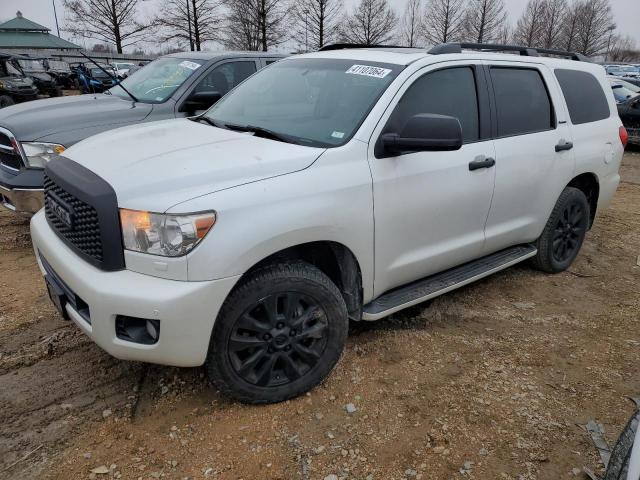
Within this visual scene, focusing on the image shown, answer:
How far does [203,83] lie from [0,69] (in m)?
15.4

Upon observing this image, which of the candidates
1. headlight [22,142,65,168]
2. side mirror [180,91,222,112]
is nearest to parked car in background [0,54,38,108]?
side mirror [180,91,222,112]

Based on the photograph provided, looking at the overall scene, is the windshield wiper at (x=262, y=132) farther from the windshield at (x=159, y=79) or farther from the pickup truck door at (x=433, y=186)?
the windshield at (x=159, y=79)

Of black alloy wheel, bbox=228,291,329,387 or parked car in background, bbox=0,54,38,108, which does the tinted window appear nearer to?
black alloy wheel, bbox=228,291,329,387

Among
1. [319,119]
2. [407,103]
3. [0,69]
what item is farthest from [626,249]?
[0,69]

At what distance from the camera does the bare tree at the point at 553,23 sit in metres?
45.0

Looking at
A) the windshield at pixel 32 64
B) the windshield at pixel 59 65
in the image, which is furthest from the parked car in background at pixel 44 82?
the windshield at pixel 59 65

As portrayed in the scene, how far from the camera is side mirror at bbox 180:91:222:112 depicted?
5.35 meters

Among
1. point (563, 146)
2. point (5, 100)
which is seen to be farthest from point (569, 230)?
point (5, 100)

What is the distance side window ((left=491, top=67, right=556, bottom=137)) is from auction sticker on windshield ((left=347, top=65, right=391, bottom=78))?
38.6 inches

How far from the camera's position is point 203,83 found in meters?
5.66

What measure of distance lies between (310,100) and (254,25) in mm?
30747

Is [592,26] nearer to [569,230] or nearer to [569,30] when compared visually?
[569,30]

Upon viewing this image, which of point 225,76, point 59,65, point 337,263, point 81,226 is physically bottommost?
point 59,65

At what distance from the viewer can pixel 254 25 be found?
31297 mm
